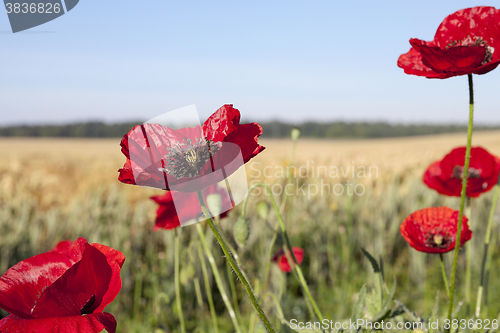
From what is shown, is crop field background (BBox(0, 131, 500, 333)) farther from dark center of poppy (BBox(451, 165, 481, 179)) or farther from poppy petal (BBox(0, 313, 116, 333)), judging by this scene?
poppy petal (BBox(0, 313, 116, 333))

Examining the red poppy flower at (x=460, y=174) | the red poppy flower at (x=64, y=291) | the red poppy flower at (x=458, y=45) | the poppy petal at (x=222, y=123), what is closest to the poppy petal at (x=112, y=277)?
the red poppy flower at (x=64, y=291)

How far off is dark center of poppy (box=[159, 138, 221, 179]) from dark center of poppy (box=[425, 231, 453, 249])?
14.8 inches

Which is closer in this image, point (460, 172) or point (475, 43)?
point (475, 43)

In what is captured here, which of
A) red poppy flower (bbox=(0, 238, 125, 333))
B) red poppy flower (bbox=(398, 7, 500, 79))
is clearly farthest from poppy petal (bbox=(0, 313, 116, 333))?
red poppy flower (bbox=(398, 7, 500, 79))

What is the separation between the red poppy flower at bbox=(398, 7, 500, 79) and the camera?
1.36 feet

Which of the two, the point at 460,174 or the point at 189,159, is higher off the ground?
the point at 189,159

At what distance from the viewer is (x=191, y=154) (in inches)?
14.7

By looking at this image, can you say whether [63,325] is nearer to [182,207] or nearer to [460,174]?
[182,207]

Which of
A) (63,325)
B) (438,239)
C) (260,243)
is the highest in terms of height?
(63,325)

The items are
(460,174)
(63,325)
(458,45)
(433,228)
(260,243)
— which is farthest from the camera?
(260,243)

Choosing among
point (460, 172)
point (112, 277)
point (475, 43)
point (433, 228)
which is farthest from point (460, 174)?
point (112, 277)

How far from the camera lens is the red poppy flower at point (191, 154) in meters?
0.36

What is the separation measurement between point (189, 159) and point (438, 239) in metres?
0.41

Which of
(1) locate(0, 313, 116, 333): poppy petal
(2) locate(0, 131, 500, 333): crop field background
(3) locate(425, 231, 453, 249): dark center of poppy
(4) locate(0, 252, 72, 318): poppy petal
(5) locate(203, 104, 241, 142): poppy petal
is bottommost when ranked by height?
(2) locate(0, 131, 500, 333): crop field background
